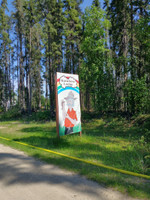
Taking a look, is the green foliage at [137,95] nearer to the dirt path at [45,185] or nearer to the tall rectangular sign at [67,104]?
the tall rectangular sign at [67,104]

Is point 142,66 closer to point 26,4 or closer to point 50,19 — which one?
point 50,19

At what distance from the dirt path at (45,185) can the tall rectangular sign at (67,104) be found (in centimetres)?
274

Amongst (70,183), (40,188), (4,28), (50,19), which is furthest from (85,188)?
(4,28)

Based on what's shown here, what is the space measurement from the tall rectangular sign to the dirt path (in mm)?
2736

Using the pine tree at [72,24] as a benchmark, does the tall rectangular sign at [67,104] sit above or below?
below

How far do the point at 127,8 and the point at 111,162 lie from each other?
15649mm

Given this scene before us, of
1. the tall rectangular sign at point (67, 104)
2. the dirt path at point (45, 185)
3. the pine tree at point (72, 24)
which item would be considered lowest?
the dirt path at point (45, 185)

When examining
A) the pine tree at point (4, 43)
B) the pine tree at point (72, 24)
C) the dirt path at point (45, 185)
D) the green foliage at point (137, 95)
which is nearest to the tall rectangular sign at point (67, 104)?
the dirt path at point (45, 185)

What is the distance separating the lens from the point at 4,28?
29.1 meters

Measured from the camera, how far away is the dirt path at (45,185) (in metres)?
3.15

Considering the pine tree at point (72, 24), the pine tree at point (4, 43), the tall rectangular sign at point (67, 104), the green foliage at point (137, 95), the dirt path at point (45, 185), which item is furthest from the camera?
the pine tree at point (4, 43)

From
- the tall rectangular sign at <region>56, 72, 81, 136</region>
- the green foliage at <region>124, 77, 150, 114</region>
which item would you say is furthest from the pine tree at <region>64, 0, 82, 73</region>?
the tall rectangular sign at <region>56, 72, 81, 136</region>

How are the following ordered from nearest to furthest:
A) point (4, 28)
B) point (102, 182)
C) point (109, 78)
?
point (102, 182) → point (109, 78) → point (4, 28)

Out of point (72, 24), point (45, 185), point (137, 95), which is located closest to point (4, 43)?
point (72, 24)
